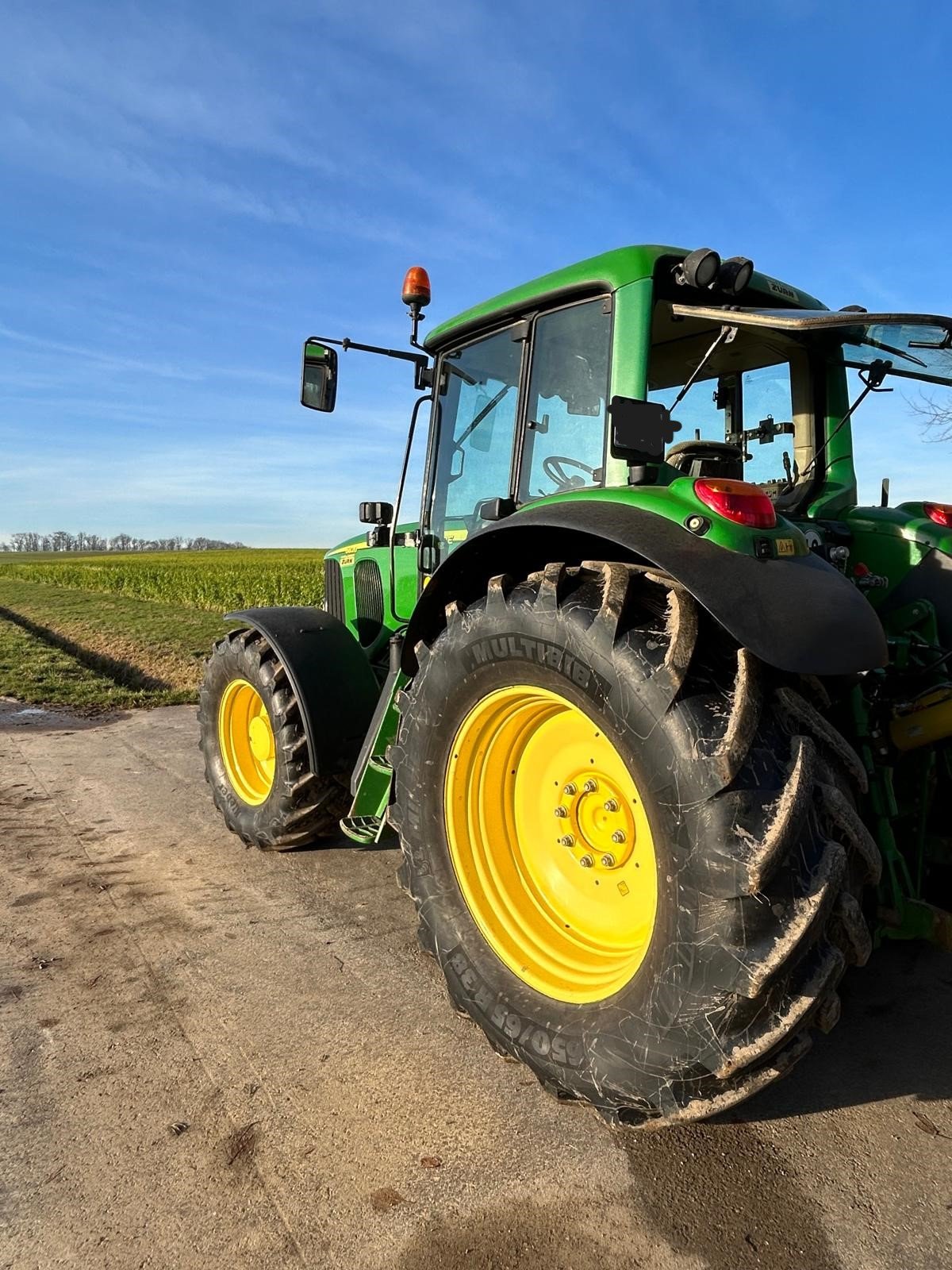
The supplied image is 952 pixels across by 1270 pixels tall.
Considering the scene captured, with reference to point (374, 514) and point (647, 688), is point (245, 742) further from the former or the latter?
point (647, 688)

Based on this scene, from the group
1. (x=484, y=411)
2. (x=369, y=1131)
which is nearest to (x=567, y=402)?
(x=484, y=411)

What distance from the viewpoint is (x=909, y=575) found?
300cm

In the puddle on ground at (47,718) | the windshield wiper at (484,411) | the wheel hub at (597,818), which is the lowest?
the puddle on ground at (47,718)

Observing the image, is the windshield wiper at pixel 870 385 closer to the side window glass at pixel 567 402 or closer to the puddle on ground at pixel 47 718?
the side window glass at pixel 567 402

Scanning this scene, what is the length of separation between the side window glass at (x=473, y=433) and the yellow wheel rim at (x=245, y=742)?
1442 millimetres

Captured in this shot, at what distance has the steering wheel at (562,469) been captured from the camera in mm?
2863

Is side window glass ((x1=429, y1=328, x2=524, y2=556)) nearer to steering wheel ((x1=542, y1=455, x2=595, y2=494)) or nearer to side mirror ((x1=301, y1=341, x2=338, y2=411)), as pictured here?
steering wheel ((x1=542, y1=455, x2=595, y2=494))

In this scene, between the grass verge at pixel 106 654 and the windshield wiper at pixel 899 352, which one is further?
the grass verge at pixel 106 654

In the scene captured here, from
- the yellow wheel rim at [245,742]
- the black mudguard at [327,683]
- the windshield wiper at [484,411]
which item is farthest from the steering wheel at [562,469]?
the yellow wheel rim at [245,742]

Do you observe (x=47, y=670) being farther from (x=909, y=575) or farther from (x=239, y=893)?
(x=909, y=575)

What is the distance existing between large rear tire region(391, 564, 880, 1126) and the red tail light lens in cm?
170

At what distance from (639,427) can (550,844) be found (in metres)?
1.28

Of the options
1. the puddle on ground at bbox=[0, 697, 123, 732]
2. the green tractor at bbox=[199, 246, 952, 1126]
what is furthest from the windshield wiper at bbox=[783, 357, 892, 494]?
the puddle on ground at bbox=[0, 697, 123, 732]

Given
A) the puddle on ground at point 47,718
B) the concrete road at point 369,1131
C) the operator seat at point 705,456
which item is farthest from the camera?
the puddle on ground at point 47,718
